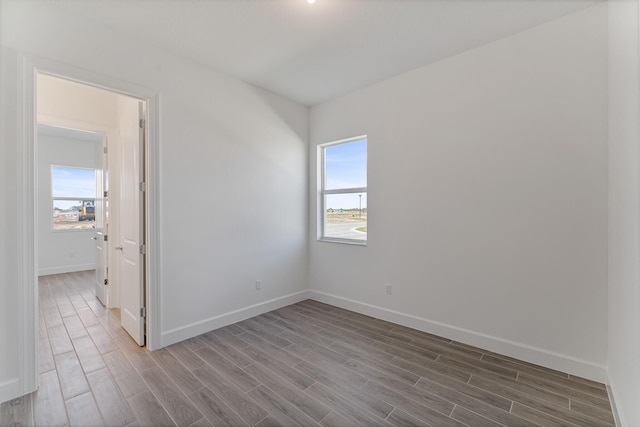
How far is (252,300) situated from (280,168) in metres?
1.80

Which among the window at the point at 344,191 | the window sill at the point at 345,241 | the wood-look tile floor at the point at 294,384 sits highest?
the window at the point at 344,191

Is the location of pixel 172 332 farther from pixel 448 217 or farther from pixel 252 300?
pixel 448 217

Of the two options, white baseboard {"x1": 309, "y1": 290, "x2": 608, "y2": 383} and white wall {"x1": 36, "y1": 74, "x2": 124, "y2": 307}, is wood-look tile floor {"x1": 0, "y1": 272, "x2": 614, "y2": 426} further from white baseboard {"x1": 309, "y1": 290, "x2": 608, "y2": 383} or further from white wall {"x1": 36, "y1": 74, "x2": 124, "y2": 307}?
white wall {"x1": 36, "y1": 74, "x2": 124, "y2": 307}

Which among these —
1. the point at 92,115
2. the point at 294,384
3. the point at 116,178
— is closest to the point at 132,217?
the point at 116,178

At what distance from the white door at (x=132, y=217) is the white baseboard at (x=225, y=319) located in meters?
0.28

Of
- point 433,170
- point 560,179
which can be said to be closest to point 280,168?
point 433,170

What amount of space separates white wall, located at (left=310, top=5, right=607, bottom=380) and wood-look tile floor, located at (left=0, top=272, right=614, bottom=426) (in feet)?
1.11

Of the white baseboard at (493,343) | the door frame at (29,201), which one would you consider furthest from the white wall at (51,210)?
the white baseboard at (493,343)

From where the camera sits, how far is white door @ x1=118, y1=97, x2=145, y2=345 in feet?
8.86

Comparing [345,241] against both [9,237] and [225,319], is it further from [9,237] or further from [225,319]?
[9,237]

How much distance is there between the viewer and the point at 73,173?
250 inches

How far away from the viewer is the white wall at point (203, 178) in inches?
76.7

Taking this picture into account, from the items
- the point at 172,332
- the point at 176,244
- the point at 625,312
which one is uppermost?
the point at 176,244

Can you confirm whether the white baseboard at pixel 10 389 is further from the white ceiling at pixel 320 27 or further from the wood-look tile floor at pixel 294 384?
the white ceiling at pixel 320 27
